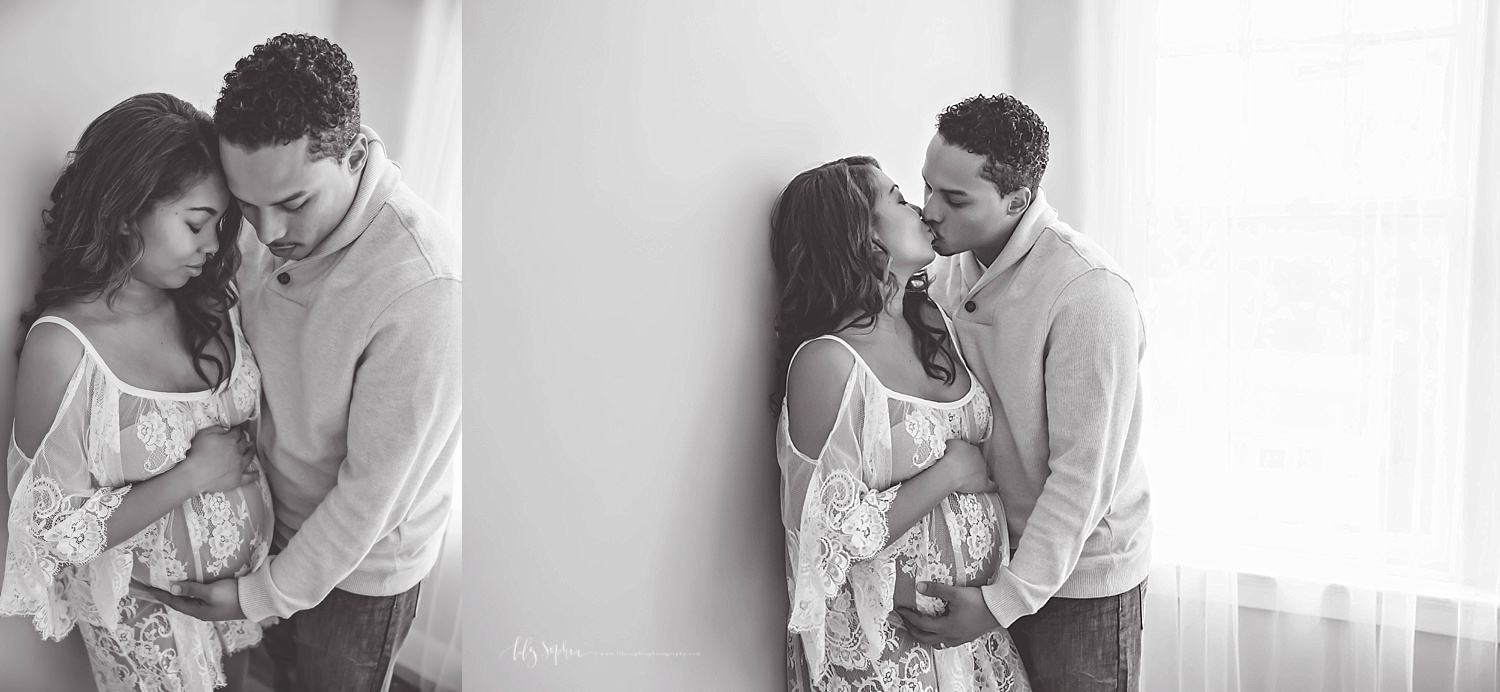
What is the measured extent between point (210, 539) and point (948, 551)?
3.60 ft

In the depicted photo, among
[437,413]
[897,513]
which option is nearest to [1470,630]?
[897,513]

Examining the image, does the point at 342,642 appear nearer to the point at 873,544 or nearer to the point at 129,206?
the point at 129,206

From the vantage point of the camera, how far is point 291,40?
0.67 m

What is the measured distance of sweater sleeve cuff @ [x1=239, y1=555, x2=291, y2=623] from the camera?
700mm

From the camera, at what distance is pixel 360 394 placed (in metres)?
0.78

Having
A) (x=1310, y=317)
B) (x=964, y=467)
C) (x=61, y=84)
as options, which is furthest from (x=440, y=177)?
(x=1310, y=317)

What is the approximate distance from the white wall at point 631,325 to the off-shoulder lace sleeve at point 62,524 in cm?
32

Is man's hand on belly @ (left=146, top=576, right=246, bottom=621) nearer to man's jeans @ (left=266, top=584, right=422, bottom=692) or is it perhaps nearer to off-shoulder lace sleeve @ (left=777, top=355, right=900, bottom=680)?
man's jeans @ (left=266, top=584, right=422, bottom=692)

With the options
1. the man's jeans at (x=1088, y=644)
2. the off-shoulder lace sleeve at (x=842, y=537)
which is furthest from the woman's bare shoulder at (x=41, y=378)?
the man's jeans at (x=1088, y=644)

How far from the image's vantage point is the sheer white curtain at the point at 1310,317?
6.95ft

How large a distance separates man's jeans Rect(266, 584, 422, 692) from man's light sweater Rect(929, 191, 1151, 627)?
952 mm

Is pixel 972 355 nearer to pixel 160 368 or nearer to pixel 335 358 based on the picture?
pixel 335 358

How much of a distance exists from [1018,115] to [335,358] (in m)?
1.19

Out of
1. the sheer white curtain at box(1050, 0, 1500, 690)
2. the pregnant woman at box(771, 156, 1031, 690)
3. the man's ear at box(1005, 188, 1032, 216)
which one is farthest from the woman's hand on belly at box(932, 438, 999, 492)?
the sheer white curtain at box(1050, 0, 1500, 690)
